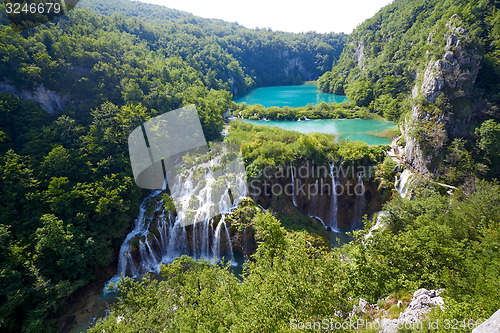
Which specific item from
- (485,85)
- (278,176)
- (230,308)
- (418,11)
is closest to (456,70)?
(485,85)

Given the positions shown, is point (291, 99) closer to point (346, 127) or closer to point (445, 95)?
point (346, 127)

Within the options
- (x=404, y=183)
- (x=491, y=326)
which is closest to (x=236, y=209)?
(x=404, y=183)

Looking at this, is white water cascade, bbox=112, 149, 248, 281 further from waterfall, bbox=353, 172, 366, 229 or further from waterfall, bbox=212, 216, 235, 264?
waterfall, bbox=353, 172, 366, 229

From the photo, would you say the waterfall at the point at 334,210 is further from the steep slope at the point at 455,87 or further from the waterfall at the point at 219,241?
the waterfall at the point at 219,241

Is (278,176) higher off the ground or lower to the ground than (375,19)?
lower

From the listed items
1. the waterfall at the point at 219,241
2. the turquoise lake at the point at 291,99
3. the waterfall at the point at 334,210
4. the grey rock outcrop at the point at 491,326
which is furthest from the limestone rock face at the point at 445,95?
the turquoise lake at the point at 291,99

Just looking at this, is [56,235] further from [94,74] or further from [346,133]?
[346,133]
